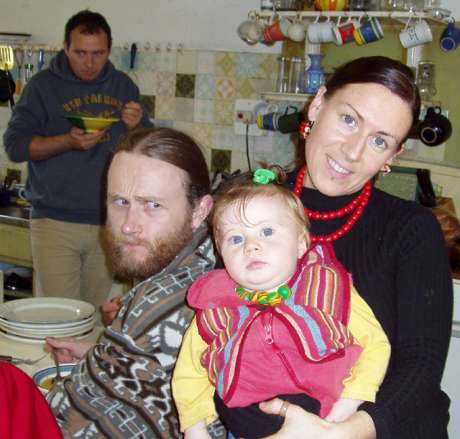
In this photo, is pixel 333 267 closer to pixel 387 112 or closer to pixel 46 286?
pixel 387 112

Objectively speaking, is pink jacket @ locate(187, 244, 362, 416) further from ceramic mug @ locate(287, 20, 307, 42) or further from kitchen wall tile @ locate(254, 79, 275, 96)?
kitchen wall tile @ locate(254, 79, 275, 96)

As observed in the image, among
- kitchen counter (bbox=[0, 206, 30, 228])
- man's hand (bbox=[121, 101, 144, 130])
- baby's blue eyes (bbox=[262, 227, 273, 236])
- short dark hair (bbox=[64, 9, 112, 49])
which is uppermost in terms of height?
short dark hair (bbox=[64, 9, 112, 49])

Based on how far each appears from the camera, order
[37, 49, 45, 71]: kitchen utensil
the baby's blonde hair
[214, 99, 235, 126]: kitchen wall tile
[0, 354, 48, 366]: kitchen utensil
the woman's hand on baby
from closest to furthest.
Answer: the woman's hand on baby → the baby's blonde hair → [0, 354, 48, 366]: kitchen utensil → [214, 99, 235, 126]: kitchen wall tile → [37, 49, 45, 71]: kitchen utensil

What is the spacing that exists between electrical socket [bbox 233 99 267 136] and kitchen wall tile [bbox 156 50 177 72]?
396 mm

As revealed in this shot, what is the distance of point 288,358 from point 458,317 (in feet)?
5.13

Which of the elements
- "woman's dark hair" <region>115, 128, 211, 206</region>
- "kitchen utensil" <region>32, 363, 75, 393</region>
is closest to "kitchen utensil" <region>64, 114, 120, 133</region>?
"woman's dark hair" <region>115, 128, 211, 206</region>

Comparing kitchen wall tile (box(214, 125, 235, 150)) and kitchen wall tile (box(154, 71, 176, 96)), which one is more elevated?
kitchen wall tile (box(154, 71, 176, 96))

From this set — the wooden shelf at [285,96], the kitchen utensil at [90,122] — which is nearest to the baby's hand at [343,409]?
the kitchen utensil at [90,122]

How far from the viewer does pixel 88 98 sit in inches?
115

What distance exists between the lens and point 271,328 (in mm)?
1117

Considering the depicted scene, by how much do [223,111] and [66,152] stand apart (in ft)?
2.75

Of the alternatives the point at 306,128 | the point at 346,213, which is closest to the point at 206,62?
the point at 306,128

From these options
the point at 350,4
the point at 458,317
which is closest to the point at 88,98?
the point at 350,4

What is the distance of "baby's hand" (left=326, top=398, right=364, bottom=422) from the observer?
1.10 metres
